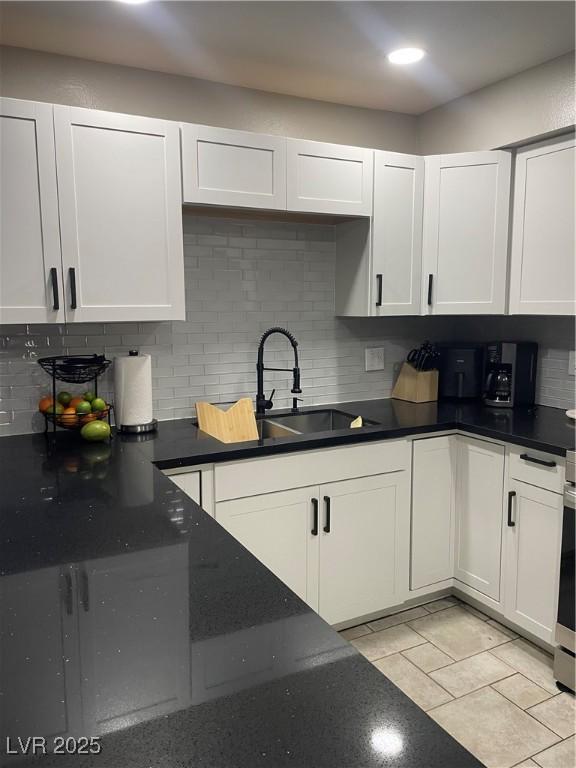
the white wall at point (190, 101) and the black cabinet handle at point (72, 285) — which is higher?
the white wall at point (190, 101)

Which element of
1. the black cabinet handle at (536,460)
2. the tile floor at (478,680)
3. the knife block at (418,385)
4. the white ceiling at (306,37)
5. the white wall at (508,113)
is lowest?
the tile floor at (478,680)

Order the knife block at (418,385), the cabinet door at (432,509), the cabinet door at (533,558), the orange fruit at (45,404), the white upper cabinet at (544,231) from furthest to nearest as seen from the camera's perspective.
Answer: the knife block at (418,385) → the cabinet door at (432,509) → the white upper cabinet at (544,231) → the orange fruit at (45,404) → the cabinet door at (533,558)

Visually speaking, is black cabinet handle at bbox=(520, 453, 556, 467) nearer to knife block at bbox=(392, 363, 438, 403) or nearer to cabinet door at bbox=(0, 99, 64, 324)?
knife block at bbox=(392, 363, 438, 403)

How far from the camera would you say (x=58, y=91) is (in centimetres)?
234

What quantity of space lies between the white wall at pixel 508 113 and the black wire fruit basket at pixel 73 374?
208 centimetres

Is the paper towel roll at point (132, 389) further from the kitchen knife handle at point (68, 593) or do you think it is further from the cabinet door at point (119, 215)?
the kitchen knife handle at point (68, 593)

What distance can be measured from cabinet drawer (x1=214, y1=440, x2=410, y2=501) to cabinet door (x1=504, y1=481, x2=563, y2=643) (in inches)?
20.2

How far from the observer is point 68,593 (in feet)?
3.55

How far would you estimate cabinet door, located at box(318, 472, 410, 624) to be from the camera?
2420 mm

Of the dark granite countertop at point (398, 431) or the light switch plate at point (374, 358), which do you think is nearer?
the dark granite countertop at point (398, 431)

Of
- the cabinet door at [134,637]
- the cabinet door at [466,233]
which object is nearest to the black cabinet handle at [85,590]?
the cabinet door at [134,637]

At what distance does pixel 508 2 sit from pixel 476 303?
4.15 feet

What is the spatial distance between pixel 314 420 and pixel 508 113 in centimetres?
174

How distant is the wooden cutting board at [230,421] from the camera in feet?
8.71
